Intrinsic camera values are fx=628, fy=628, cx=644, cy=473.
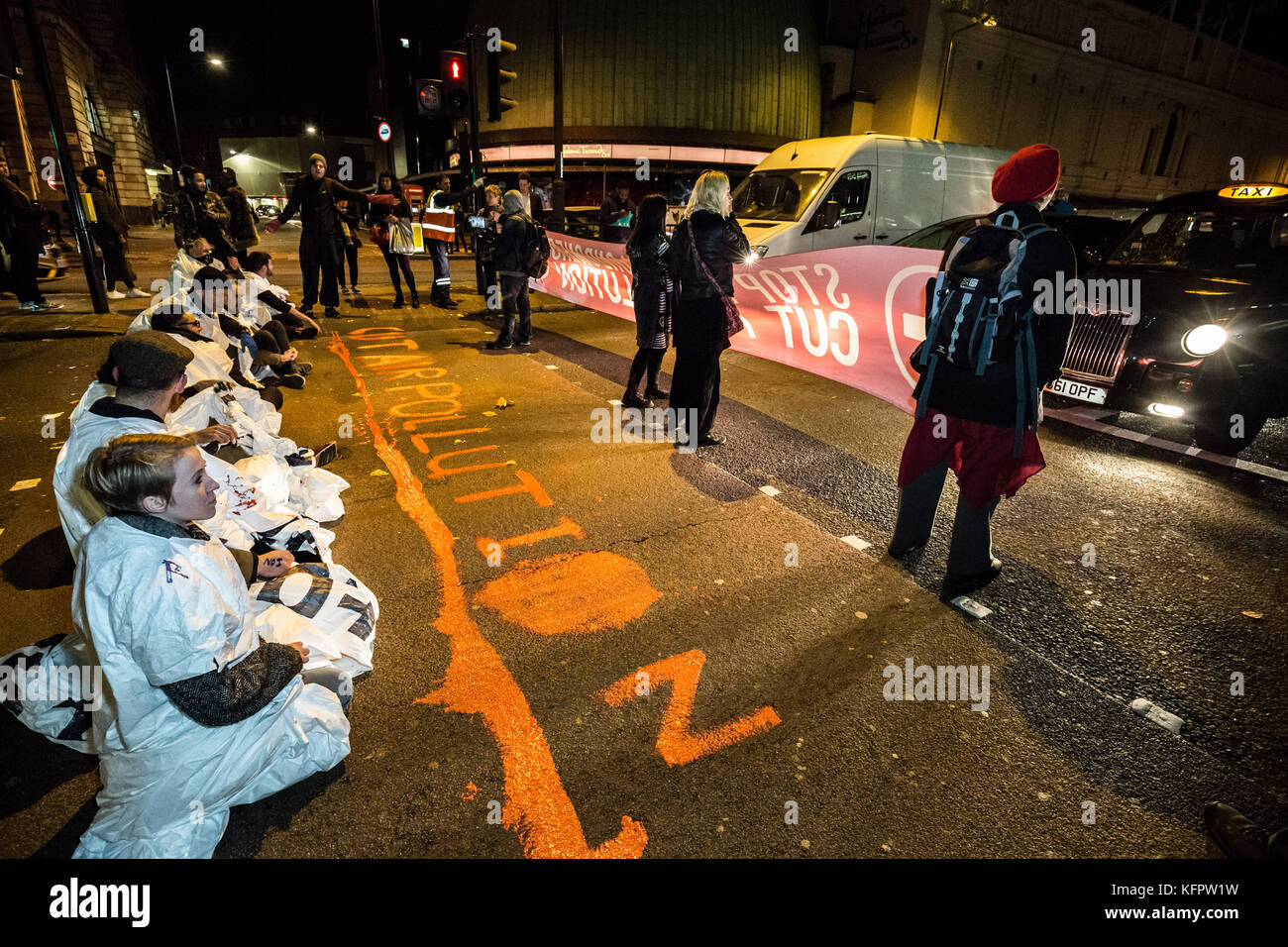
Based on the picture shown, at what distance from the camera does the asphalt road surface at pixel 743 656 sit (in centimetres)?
209

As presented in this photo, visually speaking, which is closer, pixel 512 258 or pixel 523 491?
pixel 523 491

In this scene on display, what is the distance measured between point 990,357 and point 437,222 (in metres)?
10.6

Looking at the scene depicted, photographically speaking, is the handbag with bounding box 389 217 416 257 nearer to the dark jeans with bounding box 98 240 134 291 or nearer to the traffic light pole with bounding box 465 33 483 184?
the traffic light pole with bounding box 465 33 483 184

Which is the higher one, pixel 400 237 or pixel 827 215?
pixel 827 215

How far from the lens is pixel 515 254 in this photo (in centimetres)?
795

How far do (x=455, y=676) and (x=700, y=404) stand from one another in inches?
125

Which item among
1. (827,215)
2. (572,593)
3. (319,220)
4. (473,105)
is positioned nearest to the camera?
(572,593)

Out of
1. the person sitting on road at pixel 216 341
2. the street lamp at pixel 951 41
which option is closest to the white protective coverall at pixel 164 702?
the person sitting on road at pixel 216 341

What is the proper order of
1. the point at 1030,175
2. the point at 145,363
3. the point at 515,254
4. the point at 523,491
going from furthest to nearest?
1. the point at 515,254
2. the point at 523,491
3. the point at 1030,175
4. the point at 145,363

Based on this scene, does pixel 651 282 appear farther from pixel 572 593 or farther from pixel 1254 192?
pixel 1254 192

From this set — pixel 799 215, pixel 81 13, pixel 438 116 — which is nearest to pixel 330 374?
pixel 438 116

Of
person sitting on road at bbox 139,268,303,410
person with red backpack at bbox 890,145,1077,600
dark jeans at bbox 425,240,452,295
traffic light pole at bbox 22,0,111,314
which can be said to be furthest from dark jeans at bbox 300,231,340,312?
person with red backpack at bbox 890,145,1077,600

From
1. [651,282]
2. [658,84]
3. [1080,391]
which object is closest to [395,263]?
[651,282]

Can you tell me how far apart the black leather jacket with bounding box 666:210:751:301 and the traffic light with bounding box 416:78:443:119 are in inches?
269
